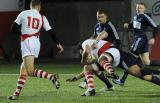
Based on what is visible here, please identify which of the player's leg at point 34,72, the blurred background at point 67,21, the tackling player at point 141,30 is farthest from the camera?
the blurred background at point 67,21

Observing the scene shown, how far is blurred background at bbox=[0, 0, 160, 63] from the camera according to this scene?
30266 mm

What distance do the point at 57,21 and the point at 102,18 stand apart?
20.2 m

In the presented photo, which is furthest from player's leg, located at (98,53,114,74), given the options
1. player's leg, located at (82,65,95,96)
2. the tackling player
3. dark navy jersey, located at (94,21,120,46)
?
the tackling player

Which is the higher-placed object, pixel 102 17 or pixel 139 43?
pixel 102 17

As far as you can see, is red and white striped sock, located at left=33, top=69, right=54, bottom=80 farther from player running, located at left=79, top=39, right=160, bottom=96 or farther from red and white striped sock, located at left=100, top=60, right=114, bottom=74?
red and white striped sock, located at left=100, top=60, right=114, bottom=74

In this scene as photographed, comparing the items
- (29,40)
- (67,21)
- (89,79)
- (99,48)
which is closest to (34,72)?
(29,40)

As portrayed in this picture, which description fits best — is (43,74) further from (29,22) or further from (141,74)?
(141,74)

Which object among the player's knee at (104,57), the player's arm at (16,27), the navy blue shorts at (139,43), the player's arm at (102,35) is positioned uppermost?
the player's arm at (16,27)

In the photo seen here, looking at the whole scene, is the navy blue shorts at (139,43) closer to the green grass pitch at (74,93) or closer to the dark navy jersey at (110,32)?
the green grass pitch at (74,93)

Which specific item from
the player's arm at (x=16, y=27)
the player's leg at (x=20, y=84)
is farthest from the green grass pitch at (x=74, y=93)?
the player's arm at (x=16, y=27)

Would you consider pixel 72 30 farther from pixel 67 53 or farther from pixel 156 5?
pixel 156 5

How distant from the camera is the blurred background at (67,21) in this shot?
99.3 ft

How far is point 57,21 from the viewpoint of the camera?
32250 millimetres

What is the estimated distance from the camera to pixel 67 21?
105 ft
